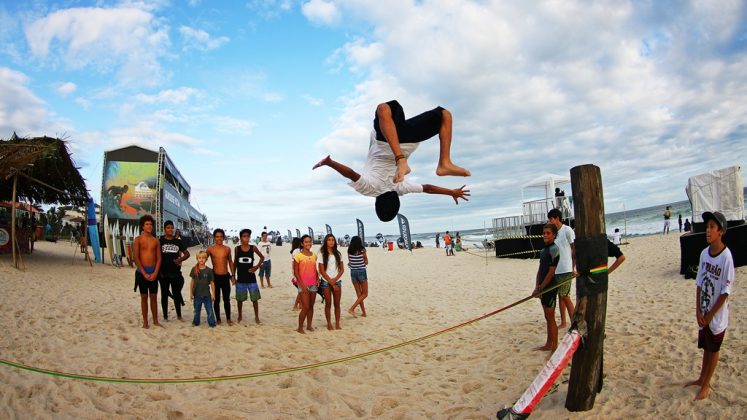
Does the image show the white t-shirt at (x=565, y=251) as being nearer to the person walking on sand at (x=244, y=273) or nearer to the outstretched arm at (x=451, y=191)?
the outstretched arm at (x=451, y=191)

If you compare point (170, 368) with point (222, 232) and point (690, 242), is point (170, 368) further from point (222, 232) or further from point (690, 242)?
point (690, 242)

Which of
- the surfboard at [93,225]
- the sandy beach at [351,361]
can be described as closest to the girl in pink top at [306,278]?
the sandy beach at [351,361]

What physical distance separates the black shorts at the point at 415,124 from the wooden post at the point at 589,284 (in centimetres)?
126

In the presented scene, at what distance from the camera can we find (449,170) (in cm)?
334

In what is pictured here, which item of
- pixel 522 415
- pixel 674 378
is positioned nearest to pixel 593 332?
pixel 522 415

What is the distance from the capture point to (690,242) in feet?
30.3

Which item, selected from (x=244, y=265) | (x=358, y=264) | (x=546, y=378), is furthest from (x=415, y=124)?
(x=244, y=265)

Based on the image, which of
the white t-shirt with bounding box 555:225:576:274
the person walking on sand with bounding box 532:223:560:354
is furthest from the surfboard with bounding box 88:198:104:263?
the white t-shirt with bounding box 555:225:576:274

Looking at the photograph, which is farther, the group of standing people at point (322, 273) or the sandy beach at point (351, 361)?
the group of standing people at point (322, 273)

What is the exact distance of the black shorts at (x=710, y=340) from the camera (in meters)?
3.40

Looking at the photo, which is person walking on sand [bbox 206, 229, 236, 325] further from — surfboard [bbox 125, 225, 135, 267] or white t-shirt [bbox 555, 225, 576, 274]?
surfboard [bbox 125, 225, 135, 267]

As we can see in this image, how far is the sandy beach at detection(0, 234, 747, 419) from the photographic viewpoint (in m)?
3.90

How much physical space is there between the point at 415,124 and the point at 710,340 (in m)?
3.01

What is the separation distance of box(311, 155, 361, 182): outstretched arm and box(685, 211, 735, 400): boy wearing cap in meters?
2.94
